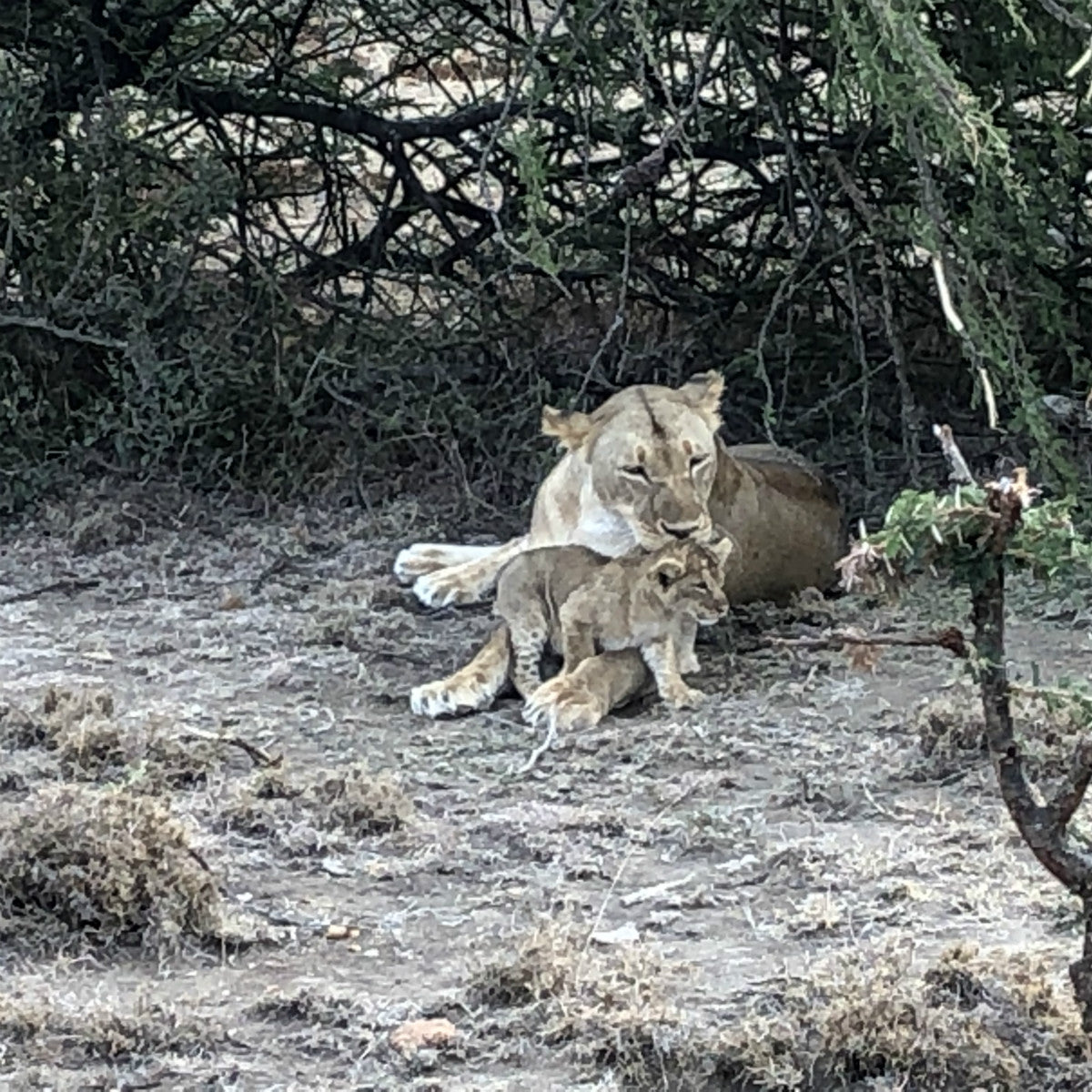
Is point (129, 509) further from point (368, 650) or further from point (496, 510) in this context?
point (368, 650)

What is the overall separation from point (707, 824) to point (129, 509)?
2966 mm

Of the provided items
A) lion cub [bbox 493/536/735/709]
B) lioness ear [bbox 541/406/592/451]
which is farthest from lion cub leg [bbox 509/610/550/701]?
lioness ear [bbox 541/406/592/451]

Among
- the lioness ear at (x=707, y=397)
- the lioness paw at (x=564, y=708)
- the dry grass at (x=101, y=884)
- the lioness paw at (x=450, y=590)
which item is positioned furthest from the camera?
the lioness paw at (x=450, y=590)

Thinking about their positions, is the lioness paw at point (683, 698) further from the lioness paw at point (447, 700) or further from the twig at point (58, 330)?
the twig at point (58, 330)

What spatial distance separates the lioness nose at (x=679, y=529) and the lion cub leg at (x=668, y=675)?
0.24 m

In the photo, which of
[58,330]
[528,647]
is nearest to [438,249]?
[58,330]

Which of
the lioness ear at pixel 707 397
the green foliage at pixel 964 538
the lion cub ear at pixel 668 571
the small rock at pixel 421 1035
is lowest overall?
the small rock at pixel 421 1035

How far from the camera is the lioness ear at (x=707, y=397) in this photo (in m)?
5.28

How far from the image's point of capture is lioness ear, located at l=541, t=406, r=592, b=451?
5.18m

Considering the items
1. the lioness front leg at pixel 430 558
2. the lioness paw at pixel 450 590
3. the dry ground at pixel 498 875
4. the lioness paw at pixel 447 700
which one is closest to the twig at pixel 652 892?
the dry ground at pixel 498 875

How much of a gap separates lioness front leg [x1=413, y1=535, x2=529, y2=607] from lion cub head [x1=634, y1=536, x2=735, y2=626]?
82 centimetres

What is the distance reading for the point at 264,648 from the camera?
16.6ft

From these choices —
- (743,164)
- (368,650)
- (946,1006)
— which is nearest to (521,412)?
(743,164)

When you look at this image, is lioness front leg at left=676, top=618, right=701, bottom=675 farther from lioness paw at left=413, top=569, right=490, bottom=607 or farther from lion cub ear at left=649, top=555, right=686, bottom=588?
lioness paw at left=413, top=569, right=490, bottom=607
